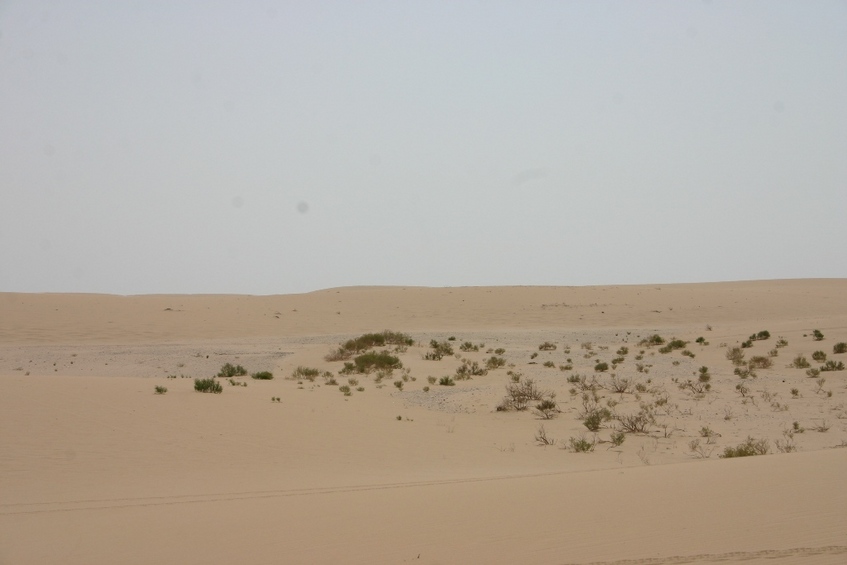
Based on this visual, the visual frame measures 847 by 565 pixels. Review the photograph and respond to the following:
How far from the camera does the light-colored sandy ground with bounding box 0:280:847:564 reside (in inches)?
275

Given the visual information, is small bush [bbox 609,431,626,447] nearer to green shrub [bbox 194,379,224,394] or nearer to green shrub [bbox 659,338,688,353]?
green shrub [bbox 194,379,224,394]

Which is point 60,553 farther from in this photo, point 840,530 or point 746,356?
point 746,356

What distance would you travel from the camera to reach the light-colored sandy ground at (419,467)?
6.98 meters

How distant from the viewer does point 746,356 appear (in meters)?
25.2

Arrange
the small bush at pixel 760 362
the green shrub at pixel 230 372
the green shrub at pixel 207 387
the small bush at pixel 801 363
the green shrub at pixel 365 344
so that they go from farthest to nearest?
the green shrub at pixel 365 344 → the green shrub at pixel 230 372 → the small bush at pixel 760 362 → the small bush at pixel 801 363 → the green shrub at pixel 207 387

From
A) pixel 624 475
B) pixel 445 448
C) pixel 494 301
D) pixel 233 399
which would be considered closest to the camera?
pixel 624 475

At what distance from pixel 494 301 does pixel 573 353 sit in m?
32.7

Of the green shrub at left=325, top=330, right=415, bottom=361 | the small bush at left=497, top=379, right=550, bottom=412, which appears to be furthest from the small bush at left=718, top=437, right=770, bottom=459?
the green shrub at left=325, top=330, right=415, bottom=361

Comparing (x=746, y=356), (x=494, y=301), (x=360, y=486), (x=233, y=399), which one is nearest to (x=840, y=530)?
(x=360, y=486)

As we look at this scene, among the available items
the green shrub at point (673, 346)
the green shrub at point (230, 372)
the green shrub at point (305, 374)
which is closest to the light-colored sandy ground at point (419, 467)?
the green shrub at point (305, 374)

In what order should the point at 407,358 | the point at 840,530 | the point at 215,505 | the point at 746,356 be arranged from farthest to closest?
1. the point at 407,358
2. the point at 746,356
3. the point at 215,505
4. the point at 840,530

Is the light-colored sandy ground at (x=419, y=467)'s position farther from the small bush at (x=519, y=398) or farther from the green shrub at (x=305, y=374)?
the green shrub at (x=305, y=374)

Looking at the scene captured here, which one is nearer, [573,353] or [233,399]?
[233,399]

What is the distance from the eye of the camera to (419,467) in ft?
39.1
